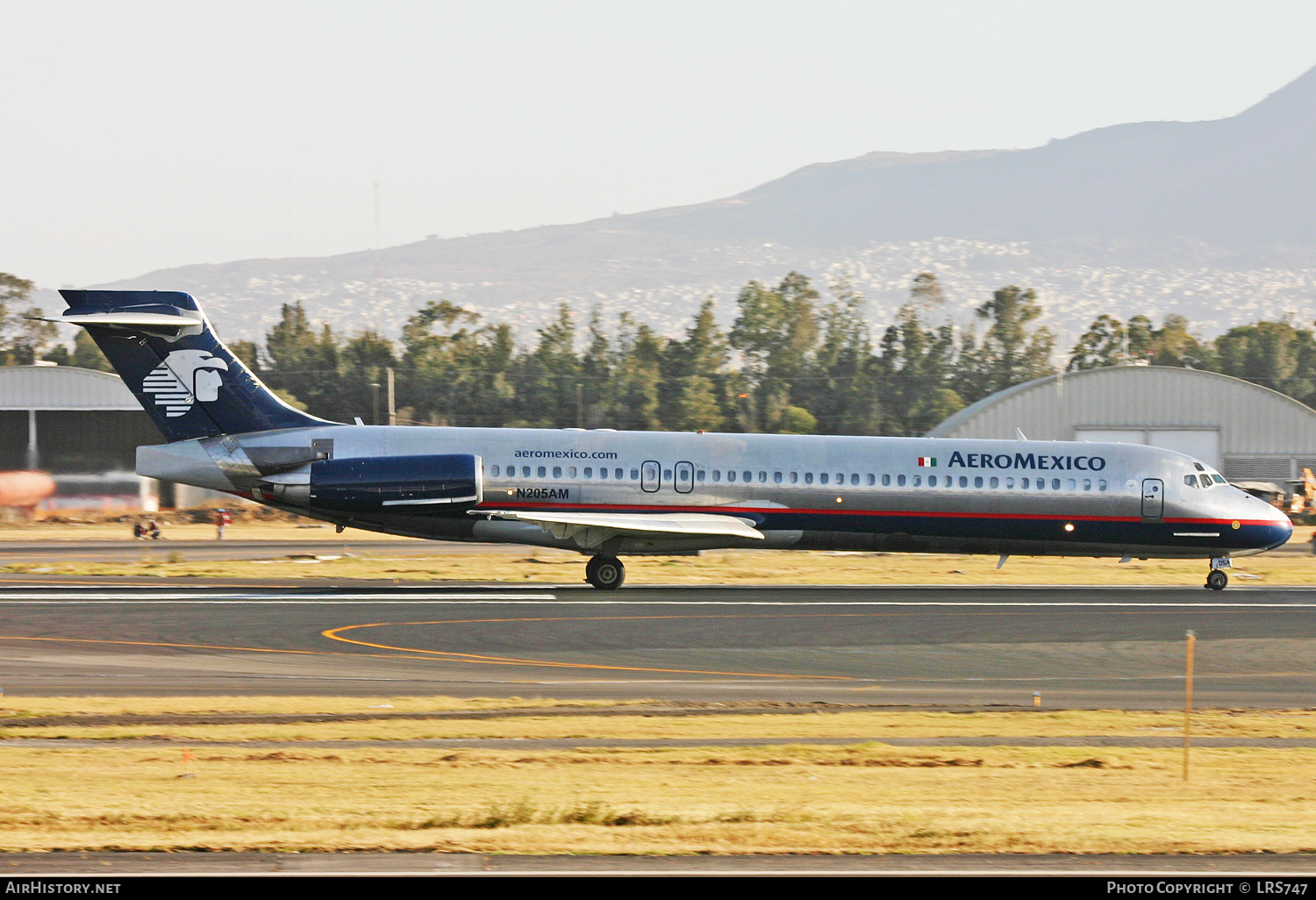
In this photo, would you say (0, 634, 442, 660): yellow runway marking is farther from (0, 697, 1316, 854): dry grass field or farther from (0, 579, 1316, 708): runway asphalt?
(0, 697, 1316, 854): dry grass field

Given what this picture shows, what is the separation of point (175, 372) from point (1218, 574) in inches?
977

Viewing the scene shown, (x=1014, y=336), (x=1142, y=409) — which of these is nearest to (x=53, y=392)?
(x=1142, y=409)

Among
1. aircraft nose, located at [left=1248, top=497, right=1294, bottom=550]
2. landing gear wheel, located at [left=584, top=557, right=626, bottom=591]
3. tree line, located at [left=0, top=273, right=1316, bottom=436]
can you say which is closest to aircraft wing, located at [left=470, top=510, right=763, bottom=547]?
landing gear wheel, located at [left=584, top=557, right=626, bottom=591]

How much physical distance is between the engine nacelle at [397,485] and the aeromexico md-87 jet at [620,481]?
4 centimetres

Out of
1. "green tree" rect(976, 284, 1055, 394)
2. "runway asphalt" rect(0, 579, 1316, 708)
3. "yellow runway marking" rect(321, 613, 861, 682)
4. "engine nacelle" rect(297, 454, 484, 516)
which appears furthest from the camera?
"green tree" rect(976, 284, 1055, 394)

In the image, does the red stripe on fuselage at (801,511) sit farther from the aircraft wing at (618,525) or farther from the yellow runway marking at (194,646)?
the yellow runway marking at (194,646)

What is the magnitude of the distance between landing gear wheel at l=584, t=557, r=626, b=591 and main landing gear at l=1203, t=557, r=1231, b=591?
1425 cm

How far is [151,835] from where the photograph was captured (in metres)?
10.2

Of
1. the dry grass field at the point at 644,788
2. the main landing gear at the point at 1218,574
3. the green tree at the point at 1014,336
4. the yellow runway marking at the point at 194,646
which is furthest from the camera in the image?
the green tree at the point at 1014,336

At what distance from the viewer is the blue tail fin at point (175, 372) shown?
1195 inches

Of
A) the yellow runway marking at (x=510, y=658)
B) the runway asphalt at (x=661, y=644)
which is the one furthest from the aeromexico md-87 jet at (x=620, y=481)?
the yellow runway marking at (x=510, y=658)

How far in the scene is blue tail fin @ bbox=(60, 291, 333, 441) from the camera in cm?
3034

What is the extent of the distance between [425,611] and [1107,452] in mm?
16929

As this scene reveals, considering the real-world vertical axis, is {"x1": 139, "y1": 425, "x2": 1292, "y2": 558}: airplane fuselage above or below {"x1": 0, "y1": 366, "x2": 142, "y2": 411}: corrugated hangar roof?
below
